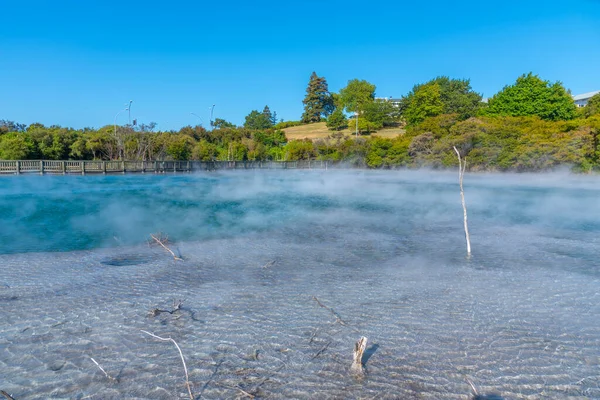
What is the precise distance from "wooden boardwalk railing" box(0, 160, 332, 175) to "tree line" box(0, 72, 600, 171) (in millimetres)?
4591

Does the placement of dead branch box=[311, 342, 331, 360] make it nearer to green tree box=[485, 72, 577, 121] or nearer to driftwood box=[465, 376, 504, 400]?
driftwood box=[465, 376, 504, 400]

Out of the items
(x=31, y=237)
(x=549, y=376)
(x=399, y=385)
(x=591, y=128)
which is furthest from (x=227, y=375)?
(x=591, y=128)

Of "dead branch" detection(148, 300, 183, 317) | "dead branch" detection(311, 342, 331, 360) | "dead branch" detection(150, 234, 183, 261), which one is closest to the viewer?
"dead branch" detection(311, 342, 331, 360)

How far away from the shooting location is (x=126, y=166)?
35.7 meters

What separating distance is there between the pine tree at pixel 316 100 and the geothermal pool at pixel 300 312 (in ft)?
253

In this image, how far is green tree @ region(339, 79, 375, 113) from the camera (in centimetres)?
7699

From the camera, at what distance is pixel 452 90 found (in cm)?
6494

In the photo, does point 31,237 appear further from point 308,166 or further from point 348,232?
point 308,166

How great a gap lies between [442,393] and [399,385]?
0.33 meters

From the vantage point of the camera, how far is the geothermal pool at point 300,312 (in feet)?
11.4

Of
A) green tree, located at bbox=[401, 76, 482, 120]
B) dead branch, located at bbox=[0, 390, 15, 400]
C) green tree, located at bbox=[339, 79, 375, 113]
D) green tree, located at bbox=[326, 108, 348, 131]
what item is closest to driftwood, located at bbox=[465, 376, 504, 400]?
dead branch, located at bbox=[0, 390, 15, 400]

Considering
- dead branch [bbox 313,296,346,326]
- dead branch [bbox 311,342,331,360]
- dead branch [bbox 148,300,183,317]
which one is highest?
dead branch [bbox 148,300,183,317]

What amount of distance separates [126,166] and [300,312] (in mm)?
34338

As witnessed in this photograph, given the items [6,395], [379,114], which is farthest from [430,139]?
[6,395]
